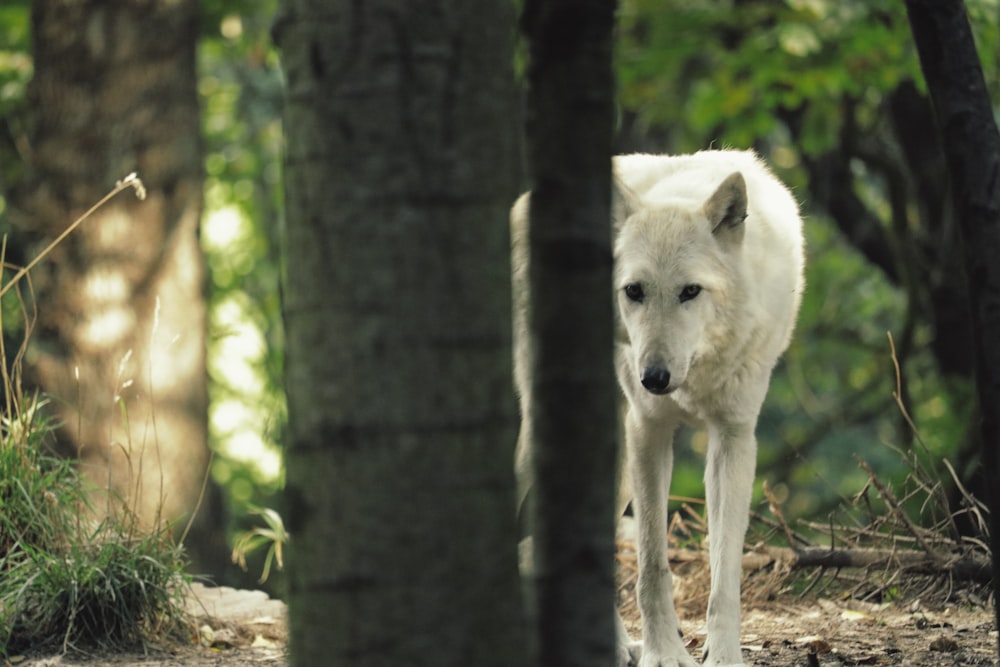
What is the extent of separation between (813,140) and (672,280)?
Result: 7087 millimetres

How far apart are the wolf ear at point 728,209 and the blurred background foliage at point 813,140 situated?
4.12 feet

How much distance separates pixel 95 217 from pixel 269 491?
13.4m

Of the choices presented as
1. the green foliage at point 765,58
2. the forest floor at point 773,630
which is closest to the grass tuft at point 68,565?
the forest floor at point 773,630

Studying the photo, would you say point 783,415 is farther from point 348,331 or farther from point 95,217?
point 348,331

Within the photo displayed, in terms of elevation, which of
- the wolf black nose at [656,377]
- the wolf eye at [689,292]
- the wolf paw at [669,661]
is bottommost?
the wolf paw at [669,661]

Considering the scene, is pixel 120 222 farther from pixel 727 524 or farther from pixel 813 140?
pixel 813 140

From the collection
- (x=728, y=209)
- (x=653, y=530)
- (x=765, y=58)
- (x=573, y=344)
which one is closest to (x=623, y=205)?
(x=728, y=209)

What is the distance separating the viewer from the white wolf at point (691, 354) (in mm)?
4262

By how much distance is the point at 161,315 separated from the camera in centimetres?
746

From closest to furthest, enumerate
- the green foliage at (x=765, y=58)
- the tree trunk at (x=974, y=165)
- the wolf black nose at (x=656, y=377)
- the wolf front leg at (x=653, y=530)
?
the tree trunk at (x=974, y=165)
the wolf black nose at (x=656, y=377)
the wolf front leg at (x=653, y=530)
the green foliage at (x=765, y=58)

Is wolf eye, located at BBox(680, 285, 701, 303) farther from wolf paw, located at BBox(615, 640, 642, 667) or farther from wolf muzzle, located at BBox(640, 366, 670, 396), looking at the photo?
wolf paw, located at BBox(615, 640, 642, 667)

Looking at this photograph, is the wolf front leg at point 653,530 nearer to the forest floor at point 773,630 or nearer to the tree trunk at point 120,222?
the forest floor at point 773,630

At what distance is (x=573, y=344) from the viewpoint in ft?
6.07

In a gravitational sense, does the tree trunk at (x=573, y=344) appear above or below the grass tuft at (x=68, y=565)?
above
